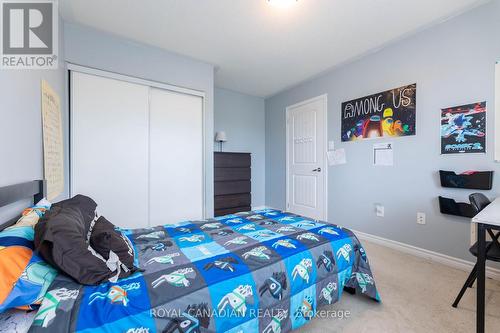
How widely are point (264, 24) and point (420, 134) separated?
203 centimetres

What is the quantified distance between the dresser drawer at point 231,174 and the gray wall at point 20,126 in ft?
7.18

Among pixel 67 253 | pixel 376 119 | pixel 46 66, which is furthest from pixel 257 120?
pixel 67 253

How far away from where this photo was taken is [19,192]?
109cm

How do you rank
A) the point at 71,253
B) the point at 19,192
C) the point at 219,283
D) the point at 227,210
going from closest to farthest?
1. the point at 71,253
2. the point at 219,283
3. the point at 19,192
4. the point at 227,210

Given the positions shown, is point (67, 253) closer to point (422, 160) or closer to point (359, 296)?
point (359, 296)

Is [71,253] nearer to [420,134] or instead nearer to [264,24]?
[264,24]

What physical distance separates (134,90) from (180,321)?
8.27ft

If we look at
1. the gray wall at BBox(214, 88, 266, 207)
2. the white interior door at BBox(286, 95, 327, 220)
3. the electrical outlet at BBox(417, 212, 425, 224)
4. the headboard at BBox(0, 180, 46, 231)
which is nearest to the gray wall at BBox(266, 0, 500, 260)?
the electrical outlet at BBox(417, 212, 425, 224)

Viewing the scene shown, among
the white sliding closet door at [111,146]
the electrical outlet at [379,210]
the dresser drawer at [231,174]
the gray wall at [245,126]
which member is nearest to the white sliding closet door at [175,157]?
the white sliding closet door at [111,146]

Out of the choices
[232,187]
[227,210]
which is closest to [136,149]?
[232,187]

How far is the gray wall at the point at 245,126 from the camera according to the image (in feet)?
13.5

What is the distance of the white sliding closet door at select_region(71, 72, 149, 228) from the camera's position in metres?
2.26

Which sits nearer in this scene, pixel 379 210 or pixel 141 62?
pixel 141 62

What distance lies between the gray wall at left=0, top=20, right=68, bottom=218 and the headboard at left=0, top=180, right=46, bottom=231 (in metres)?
0.05
